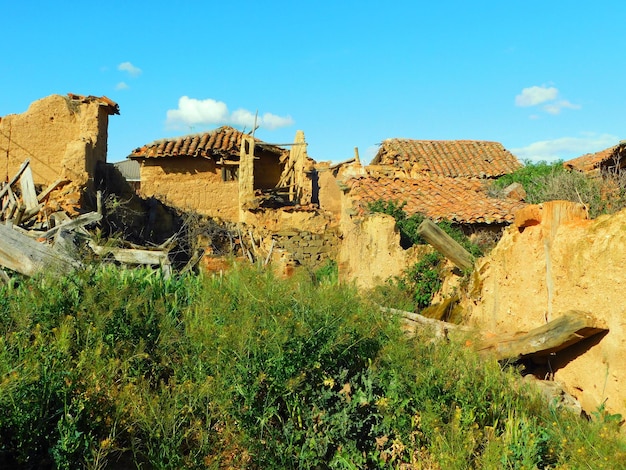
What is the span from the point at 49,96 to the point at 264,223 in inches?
272

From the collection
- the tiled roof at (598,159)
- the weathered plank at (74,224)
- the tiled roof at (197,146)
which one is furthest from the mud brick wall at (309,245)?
the tiled roof at (598,159)

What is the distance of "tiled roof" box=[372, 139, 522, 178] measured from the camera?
933 inches

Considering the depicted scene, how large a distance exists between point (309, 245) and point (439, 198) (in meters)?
4.08

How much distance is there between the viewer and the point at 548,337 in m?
6.64

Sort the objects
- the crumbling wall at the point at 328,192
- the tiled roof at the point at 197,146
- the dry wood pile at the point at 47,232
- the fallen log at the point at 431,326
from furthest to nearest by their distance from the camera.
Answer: the crumbling wall at the point at 328,192, the tiled roof at the point at 197,146, the dry wood pile at the point at 47,232, the fallen log at the point at 431,326

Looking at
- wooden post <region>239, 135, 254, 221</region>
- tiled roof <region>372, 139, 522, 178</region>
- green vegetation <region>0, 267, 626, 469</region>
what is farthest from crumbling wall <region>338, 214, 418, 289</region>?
tiled roof <region>372, 139, 522, 178</region>

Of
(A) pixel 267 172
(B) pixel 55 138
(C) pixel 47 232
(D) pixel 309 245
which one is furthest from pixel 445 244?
(A) pixel 267 172

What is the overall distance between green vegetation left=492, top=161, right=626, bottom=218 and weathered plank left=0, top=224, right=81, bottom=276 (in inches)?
401

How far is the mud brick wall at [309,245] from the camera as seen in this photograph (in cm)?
1806

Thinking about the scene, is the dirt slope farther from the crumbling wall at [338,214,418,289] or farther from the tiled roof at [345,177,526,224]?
the tiled roof at [345,177,526,224]

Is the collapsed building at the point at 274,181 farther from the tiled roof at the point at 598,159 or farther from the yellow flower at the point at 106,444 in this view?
the yellow flower at the point at 106,444

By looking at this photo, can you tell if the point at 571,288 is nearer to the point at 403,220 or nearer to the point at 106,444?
the point at 106,444

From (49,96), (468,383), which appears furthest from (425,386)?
(49,96)

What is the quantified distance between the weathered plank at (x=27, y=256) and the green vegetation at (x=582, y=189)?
1019cm
